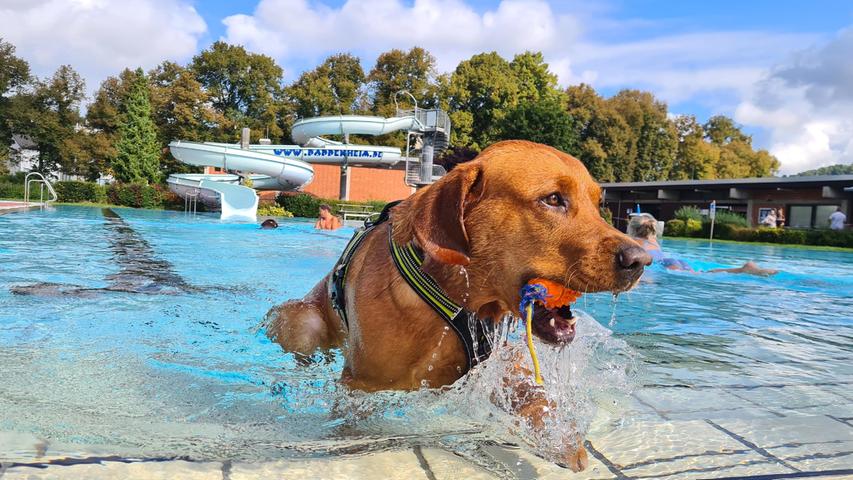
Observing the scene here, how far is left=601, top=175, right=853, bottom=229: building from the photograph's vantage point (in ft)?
105

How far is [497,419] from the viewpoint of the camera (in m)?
2.59

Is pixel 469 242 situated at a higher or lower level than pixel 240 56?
lower

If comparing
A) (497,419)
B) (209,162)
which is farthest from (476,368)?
(209,162)

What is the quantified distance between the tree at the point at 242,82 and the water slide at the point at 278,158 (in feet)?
38.6

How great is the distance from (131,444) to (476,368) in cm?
143

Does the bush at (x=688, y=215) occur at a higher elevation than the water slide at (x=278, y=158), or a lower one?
lower

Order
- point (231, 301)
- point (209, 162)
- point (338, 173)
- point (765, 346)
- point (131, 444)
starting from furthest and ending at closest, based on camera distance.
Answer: point (338, 173) < point (209, 162) < point (231, 301) < point (765, 346) < point (131, 444)

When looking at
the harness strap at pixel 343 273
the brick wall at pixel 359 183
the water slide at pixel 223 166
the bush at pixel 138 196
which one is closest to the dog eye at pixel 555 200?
the harness strap at pixel 343 273

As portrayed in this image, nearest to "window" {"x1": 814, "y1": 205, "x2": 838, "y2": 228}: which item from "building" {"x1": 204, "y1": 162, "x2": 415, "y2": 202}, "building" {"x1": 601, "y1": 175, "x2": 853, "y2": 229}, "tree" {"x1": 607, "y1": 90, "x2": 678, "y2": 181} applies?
"building" {"x1": 601, "y1": 175, "x2": 853, "y2": 229}

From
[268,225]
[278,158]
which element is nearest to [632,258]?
[268,225]

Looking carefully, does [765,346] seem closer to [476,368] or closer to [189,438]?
[476,368]

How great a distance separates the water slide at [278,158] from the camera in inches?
994

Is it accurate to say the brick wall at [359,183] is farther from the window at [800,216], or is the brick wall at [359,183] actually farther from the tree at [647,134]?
the tree at [647,134]

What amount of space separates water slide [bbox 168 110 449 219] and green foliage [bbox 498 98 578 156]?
35.8 feet
